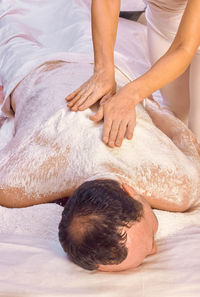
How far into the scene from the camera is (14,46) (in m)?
2.44

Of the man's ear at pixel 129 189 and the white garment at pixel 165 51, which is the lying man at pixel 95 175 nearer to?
the man's ear at pixel 129 189

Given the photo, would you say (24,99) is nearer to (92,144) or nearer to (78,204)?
(92,144)

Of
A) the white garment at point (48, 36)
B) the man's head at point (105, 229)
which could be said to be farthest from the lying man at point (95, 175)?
the white garment at point (48, 36)

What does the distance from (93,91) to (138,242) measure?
66 centimetres

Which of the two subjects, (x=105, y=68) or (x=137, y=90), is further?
(x=105, y=68)

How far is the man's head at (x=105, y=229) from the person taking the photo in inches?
48.0

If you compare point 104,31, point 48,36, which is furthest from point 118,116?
point 48,36

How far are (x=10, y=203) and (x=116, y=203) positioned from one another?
1.60ft

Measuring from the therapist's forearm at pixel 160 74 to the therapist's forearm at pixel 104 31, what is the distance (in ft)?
0.67

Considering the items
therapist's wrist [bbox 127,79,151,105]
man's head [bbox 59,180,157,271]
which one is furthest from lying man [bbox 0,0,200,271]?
therapist's wrist [bbox 127,79,151,105]

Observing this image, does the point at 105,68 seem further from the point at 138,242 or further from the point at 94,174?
the point at 138,242

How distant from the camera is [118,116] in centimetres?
158

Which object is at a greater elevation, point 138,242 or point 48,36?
point 138,242

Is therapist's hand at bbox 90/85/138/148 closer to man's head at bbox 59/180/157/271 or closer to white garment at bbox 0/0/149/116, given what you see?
man's head at bbox 59/180/157/271
